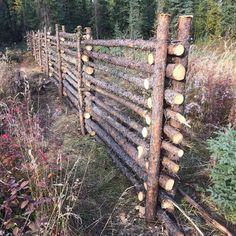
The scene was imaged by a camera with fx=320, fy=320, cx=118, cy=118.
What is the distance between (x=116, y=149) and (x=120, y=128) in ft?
1.08

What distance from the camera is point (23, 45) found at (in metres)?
33.3

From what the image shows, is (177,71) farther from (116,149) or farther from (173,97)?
(116,149)

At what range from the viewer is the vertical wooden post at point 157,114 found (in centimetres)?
285

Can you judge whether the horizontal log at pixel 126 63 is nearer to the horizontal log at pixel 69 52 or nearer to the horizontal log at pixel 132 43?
the horizontal log at pixel 132 43

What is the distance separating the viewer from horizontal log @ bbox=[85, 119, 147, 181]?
3.69 meters

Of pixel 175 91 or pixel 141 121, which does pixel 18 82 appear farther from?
pixel 175 91

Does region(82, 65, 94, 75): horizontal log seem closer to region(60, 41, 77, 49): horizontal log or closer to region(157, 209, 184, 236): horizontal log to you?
region(60, 41, 77, 49): horizontal log

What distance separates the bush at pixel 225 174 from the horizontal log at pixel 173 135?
26.2 inches

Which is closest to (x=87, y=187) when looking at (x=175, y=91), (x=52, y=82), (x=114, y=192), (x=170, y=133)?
(x=114, y=192)

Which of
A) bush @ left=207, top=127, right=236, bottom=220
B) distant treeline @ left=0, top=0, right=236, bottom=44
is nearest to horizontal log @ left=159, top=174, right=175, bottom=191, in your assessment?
bush @ left=207, top=127, right=236, bottom=220

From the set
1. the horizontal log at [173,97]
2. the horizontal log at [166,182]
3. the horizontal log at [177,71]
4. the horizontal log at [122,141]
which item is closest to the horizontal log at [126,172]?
the horizontal log at [122,141]

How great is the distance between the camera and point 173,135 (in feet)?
9.68

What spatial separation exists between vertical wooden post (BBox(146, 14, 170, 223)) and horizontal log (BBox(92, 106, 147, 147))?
0.35m

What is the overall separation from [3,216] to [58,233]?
610mm
